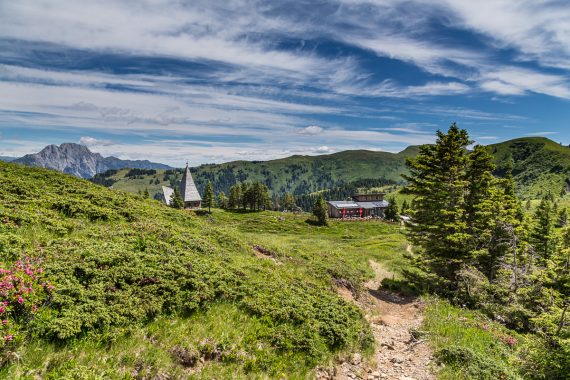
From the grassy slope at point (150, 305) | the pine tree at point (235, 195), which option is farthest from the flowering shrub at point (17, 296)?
the pine tree at point (235, 195)

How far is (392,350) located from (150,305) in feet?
35.4

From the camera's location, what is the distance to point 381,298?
2292 centimetres

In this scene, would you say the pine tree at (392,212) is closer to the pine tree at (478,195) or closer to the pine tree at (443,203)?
the pine tree at (478,195)

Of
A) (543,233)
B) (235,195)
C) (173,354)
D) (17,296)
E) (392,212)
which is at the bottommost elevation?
(392,212)

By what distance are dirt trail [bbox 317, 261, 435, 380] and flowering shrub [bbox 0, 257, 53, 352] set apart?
8.89 m

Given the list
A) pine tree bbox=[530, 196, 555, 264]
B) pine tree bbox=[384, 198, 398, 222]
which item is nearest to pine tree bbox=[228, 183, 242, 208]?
pine tree bbox=[384, 198, 398, 222]

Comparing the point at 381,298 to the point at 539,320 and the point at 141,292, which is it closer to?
the point at 539,320

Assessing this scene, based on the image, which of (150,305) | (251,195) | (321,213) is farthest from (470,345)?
(251,195)

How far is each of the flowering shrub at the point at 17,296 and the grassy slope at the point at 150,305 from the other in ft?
1.04

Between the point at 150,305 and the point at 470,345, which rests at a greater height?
the point at 150,305

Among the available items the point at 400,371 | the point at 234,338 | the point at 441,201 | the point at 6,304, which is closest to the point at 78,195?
the point at 6,304

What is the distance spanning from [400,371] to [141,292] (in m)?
10.4

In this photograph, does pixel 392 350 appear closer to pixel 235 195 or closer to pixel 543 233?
pixel 543 233

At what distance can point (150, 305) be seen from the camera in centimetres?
1012
